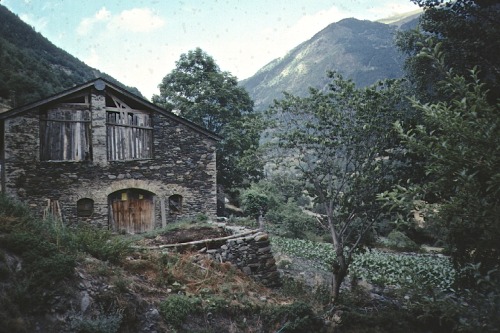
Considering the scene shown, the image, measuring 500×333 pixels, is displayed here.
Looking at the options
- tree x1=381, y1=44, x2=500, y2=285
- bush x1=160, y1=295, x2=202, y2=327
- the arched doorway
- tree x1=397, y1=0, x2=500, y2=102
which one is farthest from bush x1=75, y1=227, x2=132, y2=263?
tree x1=397, y1=0, x2=500, y2=102

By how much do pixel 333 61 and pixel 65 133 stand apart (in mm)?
89442

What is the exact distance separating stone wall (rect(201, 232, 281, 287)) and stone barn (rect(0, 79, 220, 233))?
4.87m

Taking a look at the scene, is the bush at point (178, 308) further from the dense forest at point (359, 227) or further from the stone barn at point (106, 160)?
the stone barn at point (106, 160)

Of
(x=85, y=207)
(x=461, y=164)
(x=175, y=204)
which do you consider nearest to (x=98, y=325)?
(x=461, y=164)

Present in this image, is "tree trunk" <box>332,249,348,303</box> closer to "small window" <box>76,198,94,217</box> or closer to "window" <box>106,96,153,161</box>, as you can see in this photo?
"window" <box>106,96,153,161</box>

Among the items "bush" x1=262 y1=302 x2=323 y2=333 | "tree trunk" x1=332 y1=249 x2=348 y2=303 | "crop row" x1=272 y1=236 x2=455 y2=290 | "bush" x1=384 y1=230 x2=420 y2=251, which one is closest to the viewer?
"bush" x1=262 y1=302 x2=323 y2=333

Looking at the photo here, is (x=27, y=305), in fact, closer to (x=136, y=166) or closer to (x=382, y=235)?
(x=136, y=166)

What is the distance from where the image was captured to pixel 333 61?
90875mm

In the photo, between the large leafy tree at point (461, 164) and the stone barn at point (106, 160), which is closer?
the large leafy tree at point (461, 164)

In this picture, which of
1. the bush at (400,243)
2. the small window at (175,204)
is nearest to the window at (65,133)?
the small window at (175,204)

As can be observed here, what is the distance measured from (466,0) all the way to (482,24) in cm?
96

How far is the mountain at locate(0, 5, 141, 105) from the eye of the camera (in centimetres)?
2541

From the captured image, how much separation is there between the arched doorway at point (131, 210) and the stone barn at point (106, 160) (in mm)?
38

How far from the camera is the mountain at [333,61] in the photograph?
78500 mm
